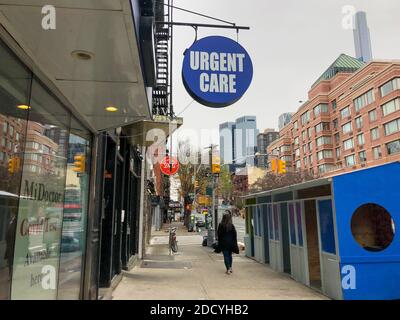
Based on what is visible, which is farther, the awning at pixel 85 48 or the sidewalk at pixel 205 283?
the sidewalk at pixel 205 283

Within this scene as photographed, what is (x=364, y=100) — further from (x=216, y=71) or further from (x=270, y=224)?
(x=216, y=71)

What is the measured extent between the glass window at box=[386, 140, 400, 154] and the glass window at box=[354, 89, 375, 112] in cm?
822

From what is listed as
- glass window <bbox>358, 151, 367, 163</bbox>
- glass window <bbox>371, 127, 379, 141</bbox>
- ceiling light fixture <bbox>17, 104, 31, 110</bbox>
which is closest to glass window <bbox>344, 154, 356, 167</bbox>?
glass window <bbox>358, 151, 367, 163</bbox>

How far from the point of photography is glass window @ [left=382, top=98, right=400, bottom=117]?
5246 cm

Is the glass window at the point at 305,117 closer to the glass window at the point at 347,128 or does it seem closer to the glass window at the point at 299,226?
the glass window at the point at 347,128

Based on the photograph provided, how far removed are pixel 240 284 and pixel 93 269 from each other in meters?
4.10

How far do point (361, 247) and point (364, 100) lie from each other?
6078 centimetres

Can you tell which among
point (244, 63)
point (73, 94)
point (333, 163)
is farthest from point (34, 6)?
point (333, 163)

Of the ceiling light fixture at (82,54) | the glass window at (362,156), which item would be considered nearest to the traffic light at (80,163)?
the ceiling light fixture at (82,54)

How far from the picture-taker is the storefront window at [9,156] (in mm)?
3449

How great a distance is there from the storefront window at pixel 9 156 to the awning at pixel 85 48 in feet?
0.90

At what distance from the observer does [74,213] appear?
238 inches

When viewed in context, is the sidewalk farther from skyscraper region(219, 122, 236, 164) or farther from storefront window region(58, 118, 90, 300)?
skyscraper region(219, 122, 236, 164)
